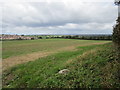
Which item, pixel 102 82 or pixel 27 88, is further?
pixel 27 88

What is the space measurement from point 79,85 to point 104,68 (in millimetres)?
1304

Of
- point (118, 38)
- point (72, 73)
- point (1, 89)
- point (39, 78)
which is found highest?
point (118, 38)

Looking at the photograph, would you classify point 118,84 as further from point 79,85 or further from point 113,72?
point 79,85

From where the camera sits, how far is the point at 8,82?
5602 millimetres

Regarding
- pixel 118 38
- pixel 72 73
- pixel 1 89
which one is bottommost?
pixel 1 89

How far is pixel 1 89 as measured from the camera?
16.4 ft

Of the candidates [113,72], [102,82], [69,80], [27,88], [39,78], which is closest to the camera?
[102,82]

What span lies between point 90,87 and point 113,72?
3.36 ft

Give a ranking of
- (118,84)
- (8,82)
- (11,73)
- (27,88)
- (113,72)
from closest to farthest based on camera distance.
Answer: (118,84), (113,72), (27,88), (8,82), (11,73)

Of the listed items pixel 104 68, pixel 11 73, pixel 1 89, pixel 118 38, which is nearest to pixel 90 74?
pixel 104 68

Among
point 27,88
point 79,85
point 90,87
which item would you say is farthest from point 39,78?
point 90,87

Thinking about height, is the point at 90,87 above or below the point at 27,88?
above

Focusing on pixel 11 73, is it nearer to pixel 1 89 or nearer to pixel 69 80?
pixel 1 89

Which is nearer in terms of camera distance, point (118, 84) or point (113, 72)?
point (118, 84)
